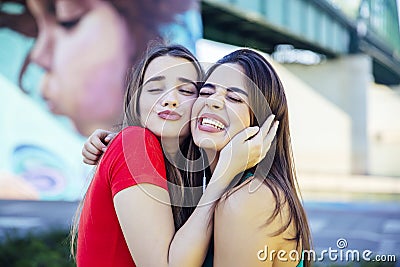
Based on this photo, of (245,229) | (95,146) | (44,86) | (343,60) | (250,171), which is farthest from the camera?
(343,60)

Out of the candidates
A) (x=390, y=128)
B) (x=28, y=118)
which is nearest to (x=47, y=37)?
(x=28, y=118)

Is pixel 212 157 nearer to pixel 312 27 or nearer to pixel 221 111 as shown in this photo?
pixel 221 111

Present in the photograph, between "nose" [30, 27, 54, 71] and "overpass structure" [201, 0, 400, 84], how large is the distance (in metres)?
3.64

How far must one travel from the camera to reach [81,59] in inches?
423

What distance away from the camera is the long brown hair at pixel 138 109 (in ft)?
4.47

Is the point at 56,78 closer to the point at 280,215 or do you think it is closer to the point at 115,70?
the point at 115,70

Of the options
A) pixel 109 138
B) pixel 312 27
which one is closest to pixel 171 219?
pixel 109 138

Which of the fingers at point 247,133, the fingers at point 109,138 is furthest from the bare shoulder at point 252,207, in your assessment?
the fingers at point 109,138

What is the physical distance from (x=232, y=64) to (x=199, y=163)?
0.26 m

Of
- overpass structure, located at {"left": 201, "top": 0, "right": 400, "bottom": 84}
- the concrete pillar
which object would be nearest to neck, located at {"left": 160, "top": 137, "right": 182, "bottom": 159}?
overpass structure, located at {"left": 201, "top": 0, "right": 400, "bottom": 84}

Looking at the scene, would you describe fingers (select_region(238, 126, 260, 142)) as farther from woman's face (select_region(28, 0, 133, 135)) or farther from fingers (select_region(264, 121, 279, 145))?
woman's face (select_region(28, 0, 133, 135))

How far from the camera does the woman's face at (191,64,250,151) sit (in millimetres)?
1320

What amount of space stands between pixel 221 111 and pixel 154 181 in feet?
0.74

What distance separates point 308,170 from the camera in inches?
851
